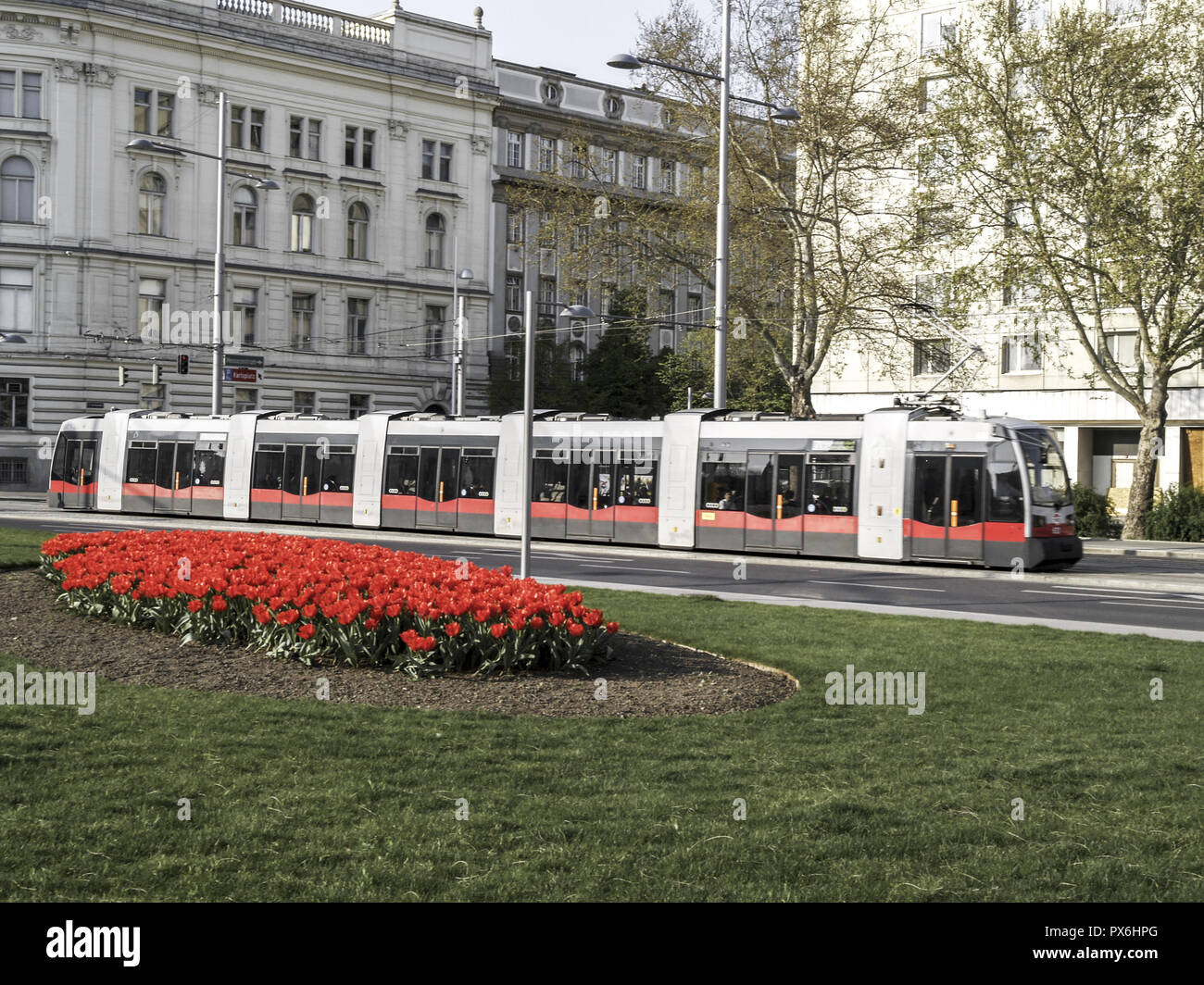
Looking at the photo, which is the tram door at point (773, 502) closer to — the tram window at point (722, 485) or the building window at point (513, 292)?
the tram window at point (722, 485)

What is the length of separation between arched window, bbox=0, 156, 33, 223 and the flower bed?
4360 centimetres

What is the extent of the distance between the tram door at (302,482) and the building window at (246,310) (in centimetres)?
2403

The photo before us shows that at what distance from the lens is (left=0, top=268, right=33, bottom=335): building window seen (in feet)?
177

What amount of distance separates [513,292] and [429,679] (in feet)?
204

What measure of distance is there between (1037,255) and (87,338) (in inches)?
1453

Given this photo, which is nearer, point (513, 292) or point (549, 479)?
point (549, 479)

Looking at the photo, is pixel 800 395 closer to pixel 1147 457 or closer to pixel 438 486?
pixel 1147 457

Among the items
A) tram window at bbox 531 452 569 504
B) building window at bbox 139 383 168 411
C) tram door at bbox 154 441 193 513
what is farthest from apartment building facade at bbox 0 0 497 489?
tram window at bbox 531 452 569 504

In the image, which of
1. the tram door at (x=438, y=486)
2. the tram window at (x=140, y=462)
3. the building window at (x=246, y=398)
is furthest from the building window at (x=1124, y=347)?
the building window at (x=246, y=398)

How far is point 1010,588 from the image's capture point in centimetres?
2233

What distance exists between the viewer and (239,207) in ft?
197

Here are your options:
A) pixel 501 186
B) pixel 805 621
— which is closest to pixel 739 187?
pixel 805 621

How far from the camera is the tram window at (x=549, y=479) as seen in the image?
108 ft

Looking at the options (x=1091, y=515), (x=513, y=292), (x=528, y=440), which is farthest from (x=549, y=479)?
(x=513, y=292)
